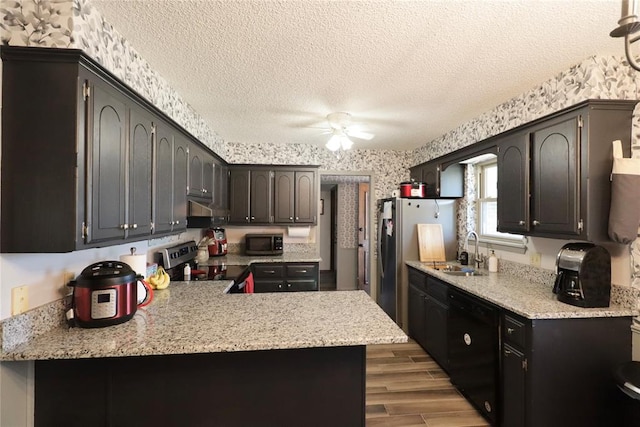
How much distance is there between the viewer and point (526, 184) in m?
2.33

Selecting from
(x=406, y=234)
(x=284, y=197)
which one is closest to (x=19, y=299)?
(x=284, y=197)

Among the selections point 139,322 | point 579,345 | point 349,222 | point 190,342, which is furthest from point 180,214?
point 349,222

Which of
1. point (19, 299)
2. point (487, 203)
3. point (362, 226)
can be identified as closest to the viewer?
point (19, 299)

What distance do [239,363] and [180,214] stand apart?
136 cm

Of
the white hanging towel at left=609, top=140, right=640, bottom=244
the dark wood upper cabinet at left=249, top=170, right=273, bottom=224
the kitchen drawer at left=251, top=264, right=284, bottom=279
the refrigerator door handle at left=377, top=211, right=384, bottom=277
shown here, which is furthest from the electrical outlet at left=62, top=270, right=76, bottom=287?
the refrigerator door handle at left=377, top=211, right=384, bottom=277

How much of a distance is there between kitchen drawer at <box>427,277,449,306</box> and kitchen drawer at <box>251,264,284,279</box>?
5.66 ft

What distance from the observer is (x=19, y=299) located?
1320mm

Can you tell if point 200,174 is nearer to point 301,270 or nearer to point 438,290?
point 301,270

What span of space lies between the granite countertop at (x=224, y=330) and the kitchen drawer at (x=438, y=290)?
1235 millimetres

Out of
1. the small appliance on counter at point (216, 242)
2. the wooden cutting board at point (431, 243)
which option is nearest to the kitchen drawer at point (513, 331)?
the wooden cutting board at point (431, 243)

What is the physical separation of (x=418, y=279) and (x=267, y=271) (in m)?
1.80

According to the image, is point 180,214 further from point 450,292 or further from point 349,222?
point 349,222

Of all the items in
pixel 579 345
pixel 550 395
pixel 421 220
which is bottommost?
pixel 550 395

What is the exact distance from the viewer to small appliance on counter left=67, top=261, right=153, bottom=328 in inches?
59.4
